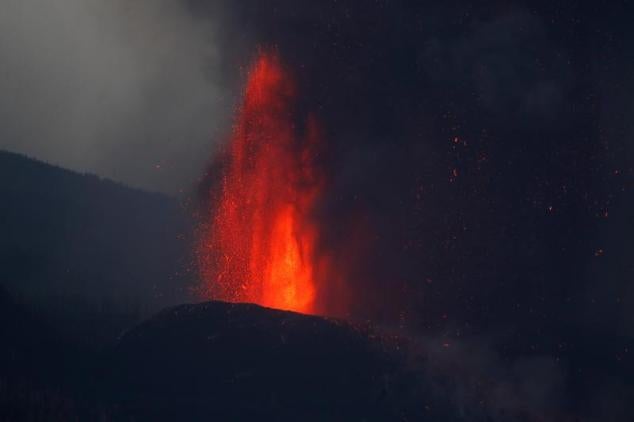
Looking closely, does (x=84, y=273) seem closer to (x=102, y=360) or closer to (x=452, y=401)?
(x=102, y=360)

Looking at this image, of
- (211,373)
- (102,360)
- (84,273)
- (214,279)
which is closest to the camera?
(211,373)

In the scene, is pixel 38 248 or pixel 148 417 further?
pixel 38 248

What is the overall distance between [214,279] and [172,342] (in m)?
30.3

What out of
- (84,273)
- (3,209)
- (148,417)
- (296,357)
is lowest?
(148,417)

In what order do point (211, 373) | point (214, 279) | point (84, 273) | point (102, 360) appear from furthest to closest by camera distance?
point (84, 273), point (214, 279), point (102, 360), point (211, 373)

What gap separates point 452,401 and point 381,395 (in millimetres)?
5699

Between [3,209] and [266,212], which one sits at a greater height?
[3,209]

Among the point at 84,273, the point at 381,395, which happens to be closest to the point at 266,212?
the point at 381,395

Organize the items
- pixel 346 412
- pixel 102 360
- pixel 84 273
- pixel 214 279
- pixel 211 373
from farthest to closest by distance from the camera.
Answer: pixel 84 273
pixel 214 279
pixel 102 360
pixel 211 373
pixel 346 412

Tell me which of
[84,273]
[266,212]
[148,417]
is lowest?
[148,417]

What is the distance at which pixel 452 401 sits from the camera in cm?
8844

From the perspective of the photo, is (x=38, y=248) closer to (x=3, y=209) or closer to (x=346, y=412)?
(x=3, y=209)

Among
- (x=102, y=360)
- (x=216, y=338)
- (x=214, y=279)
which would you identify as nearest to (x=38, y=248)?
(x=214, y=279)

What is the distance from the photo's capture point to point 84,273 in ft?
602
